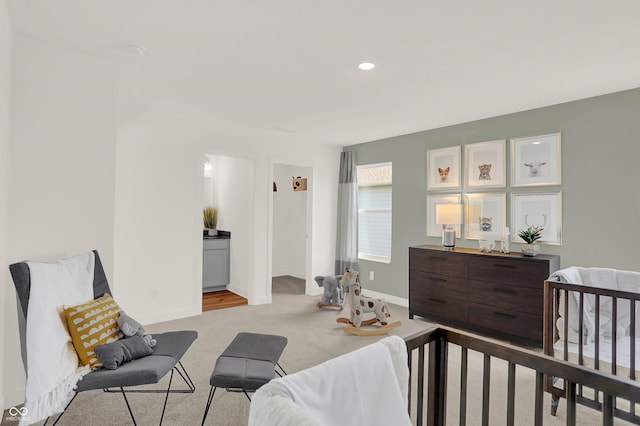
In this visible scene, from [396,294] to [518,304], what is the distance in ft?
6.28

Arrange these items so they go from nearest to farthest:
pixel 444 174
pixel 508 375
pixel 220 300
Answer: pixel 508 375
pixel 444 174
pixel 220 300

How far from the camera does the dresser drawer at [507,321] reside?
10.9 ft

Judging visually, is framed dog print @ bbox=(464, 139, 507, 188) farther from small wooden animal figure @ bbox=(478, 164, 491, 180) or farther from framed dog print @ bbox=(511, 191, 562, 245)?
framed dog print @ bbox=(511, 191, 562, 245)

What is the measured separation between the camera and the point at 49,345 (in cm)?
184

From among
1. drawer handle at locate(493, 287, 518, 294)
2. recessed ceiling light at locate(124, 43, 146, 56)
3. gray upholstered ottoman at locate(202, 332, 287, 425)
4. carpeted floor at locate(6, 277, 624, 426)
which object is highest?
recessed ceiling light at locate(124, 43, 146, 56)

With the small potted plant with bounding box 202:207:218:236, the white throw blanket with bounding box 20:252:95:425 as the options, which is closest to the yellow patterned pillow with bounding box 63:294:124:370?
the white throw blanket with bounding box 20:252:95:425

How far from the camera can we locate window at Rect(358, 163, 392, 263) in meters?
5.40

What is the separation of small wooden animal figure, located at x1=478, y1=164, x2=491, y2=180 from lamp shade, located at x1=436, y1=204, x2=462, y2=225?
418 mm

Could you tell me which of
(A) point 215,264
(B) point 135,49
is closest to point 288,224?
(A) point 215,264

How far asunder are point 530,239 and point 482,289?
69cm

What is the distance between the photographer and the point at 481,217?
420 cm

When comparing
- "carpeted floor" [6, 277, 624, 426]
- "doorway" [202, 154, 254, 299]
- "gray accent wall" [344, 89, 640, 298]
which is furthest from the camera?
"doorway" [202, 154, 254, 299]

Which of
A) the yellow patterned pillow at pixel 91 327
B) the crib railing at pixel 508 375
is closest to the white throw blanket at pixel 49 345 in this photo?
the yellow patterned pillow at pixel 91 327

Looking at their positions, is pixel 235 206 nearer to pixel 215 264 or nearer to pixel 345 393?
pixel 215 264
